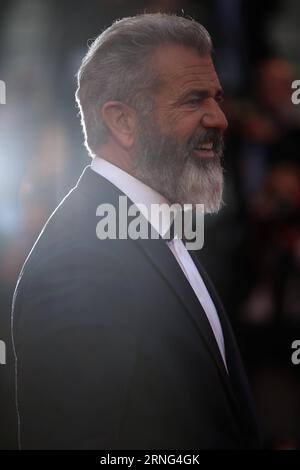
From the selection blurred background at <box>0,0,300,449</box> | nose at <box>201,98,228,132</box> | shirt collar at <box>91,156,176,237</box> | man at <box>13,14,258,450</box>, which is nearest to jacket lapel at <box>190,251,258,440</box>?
man at <box>13,14,258,450</box>

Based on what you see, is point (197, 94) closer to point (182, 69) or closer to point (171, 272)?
point (182, 69)

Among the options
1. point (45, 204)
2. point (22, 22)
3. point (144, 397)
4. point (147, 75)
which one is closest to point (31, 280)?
point (144, 397)

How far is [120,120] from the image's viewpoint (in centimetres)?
106

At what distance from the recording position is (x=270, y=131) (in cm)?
164

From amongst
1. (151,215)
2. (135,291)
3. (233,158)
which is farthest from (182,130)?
(233,158)

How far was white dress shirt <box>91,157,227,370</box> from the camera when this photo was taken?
39.1 inches

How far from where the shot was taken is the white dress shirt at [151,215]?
99 cm

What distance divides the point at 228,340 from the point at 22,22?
2.50 feet

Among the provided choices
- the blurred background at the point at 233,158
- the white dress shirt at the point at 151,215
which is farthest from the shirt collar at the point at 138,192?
the blurred background at the point at 233,158

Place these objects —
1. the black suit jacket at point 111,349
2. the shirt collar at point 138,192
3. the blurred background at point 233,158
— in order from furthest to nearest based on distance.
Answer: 1. the blurred background at point 233,158
2. the shirt collar at point 138,192
3. the black suit jacket at point 111,349

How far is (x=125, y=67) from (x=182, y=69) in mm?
91

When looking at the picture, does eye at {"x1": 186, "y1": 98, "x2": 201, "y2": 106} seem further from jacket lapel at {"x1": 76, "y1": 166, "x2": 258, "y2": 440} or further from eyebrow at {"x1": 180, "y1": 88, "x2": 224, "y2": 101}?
jacket lapel at {"x1": 76, "y1": 166, "x2": 258, "y2": 440}

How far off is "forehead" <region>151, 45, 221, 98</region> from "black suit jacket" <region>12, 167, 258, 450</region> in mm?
204

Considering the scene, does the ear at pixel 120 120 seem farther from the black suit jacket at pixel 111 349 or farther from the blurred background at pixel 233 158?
the blurred background at pixel 233 158
